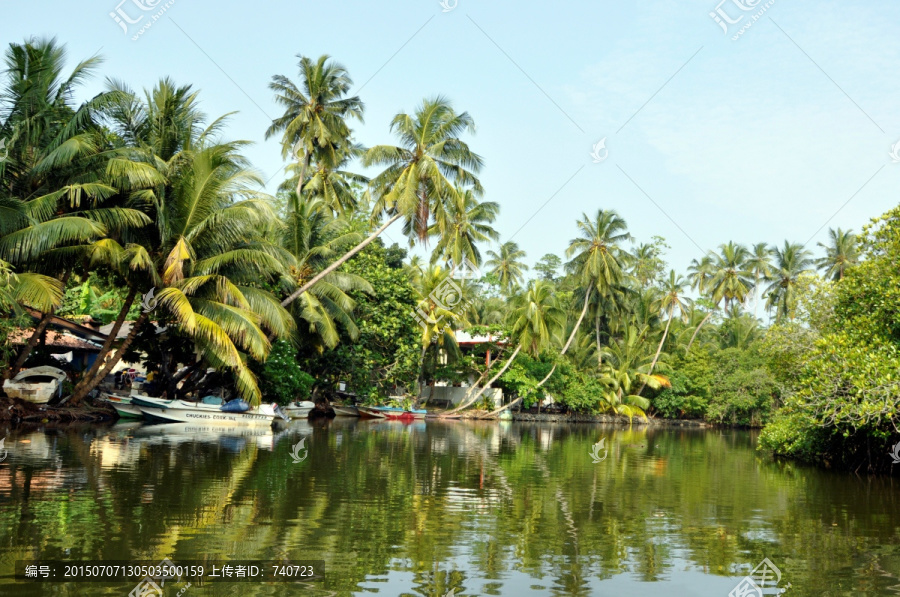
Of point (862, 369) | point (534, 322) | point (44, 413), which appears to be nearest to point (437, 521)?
point (862, 369)

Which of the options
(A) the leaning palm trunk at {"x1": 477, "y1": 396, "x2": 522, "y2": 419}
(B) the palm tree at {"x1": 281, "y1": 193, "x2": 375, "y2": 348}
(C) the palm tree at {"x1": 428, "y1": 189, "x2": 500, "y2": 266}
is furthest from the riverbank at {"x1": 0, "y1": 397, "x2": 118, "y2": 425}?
(A) the leaning palm trunk at {"x1": 477, "y1": 396, "x2": 522, "y2": 419}

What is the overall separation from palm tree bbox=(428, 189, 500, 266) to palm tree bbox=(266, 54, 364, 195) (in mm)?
6143

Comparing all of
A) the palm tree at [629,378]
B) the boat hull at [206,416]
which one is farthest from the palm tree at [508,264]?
the boat hull at [206,416]

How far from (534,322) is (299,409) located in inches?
547

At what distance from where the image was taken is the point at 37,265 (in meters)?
20.4

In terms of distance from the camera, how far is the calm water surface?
24.9ft

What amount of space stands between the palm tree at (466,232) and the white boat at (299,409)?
9797 mm

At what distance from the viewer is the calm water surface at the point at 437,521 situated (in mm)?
7590

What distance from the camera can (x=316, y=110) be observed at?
33156 millimetres

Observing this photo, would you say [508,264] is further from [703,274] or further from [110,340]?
[110,340]

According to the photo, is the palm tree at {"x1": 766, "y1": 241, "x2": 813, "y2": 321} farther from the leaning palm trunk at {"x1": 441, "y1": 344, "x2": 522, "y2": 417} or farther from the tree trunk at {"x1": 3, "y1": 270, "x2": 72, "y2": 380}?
the tree trunk at {"x1": 3, "y1": 270, "x2": 72, "y2": 380}

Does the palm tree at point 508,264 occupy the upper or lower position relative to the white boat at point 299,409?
upper

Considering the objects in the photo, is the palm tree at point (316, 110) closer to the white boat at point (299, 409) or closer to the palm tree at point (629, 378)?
the white boat at point (299, 409)

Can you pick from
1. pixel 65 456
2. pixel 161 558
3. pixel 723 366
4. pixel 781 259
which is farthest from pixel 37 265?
pixel 781 259
